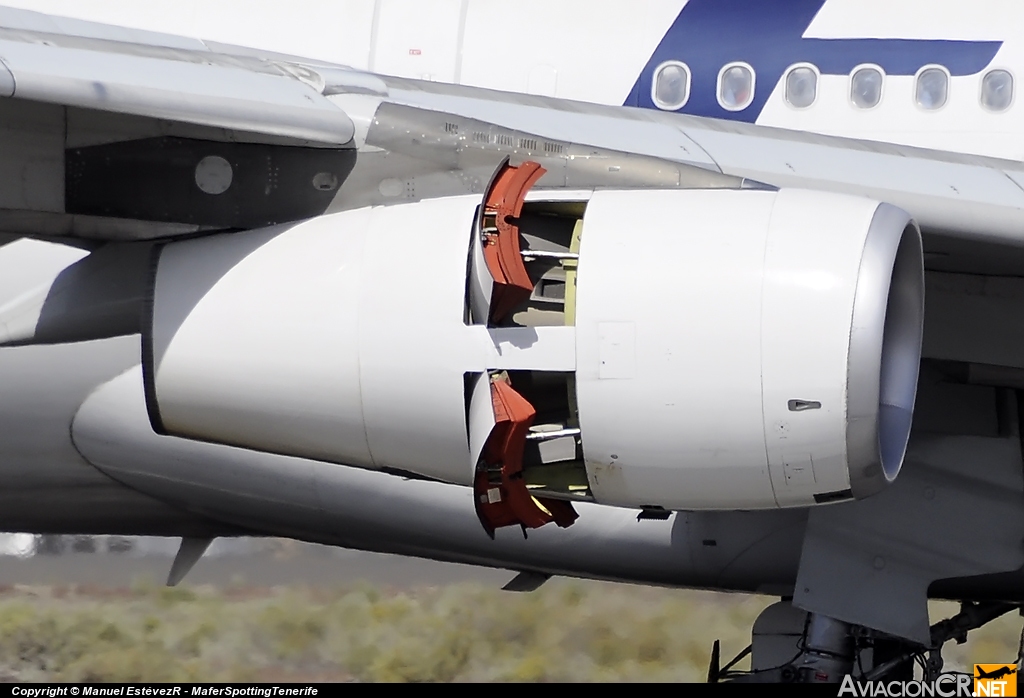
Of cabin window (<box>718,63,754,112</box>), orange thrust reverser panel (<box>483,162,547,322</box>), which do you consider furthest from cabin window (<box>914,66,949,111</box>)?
orange thrust reverser panel (<box>483,162,547,322</box>)

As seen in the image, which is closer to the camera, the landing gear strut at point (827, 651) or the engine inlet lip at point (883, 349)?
the engine inlet lip at point (883, 349)

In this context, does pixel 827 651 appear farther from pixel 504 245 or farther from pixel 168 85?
pixel 168 85

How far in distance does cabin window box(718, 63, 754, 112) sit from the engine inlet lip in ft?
4.70

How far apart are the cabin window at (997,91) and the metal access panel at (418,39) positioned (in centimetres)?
179

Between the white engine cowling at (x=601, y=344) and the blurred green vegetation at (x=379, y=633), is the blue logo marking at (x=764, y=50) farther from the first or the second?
the blurred green vegetation at (x=379, y=633)

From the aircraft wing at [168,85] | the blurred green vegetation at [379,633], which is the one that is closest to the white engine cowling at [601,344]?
the aircraft wing at [168,85]

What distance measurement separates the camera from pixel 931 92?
514 cm

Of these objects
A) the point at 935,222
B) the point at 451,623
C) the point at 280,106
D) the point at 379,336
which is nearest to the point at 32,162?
the point at 280,106

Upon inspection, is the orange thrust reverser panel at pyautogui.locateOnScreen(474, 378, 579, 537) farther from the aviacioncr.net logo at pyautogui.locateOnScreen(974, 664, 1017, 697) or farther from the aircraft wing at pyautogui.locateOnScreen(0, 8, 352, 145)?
the aviacioncr.net logo at pyautogui.locateOnScreen(974, 664, 1017, 697)

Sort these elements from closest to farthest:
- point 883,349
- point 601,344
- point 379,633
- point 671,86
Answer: point 601,344
point 883,349
point 671,86
point 379,633

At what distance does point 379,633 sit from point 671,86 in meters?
3.92

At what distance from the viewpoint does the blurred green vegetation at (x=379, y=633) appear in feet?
24.7

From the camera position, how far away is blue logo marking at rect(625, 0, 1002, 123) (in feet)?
17.0

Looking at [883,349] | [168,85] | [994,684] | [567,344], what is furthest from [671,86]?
[994,684]
